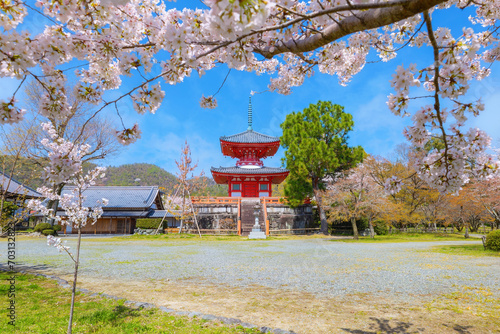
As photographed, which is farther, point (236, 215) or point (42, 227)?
point (236, 215)

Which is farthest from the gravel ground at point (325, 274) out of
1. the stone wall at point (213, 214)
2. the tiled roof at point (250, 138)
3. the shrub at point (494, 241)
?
the tiled roof at point (250, 138)

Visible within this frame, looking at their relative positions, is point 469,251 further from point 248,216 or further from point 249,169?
point 249,169

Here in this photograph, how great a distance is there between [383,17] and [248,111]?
32.4 meters

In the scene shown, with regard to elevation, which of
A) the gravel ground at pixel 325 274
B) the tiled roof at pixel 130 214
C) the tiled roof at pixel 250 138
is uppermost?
the tiled roof at pixel 250 138

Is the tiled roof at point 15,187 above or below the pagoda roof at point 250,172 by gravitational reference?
below

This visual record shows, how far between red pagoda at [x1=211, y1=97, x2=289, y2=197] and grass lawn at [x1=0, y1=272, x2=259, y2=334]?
1950 cm

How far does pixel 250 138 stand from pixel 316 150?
355 inches

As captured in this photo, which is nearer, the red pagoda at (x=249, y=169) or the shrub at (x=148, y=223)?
the shrub at (x=148, y=223)

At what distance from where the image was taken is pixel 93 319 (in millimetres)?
3090

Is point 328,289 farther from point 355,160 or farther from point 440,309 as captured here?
point 355,160

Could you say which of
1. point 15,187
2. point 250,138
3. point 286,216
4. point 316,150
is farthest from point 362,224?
point 15,187

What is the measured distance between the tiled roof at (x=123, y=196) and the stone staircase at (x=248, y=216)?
11.5 m

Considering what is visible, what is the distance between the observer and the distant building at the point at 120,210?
26.8m

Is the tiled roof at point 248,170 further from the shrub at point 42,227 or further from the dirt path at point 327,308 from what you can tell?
the dirt path at point 327,308
